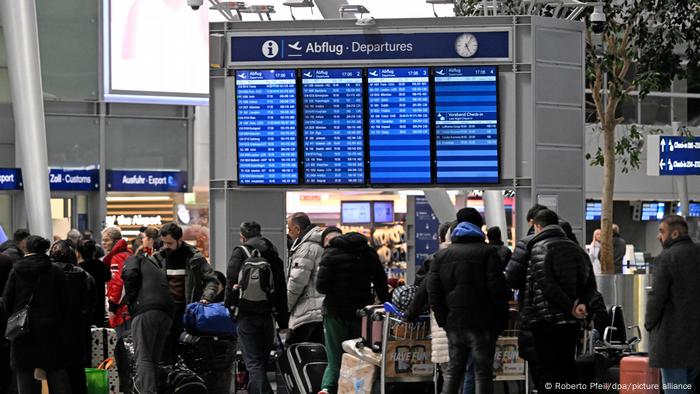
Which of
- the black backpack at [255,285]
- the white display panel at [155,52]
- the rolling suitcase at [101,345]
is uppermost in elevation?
the white display panel at [155,52]

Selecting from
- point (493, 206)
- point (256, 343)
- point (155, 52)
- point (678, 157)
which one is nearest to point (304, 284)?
point (256, 343)

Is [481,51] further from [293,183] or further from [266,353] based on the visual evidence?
[266,353]

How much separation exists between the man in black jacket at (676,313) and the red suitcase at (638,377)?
0.84 meters

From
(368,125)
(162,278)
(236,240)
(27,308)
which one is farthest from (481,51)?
(27,308)

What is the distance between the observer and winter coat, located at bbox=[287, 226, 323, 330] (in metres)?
12.5

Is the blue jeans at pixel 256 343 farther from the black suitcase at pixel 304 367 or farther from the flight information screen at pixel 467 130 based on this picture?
the flight information screen at pixel 467 130

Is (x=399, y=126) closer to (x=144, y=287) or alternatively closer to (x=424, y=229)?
(x=144, y=287)

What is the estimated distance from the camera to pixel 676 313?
932 cm

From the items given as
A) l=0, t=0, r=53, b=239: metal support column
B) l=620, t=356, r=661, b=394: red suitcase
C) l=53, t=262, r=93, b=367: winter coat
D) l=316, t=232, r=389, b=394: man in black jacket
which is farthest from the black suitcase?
l=0, t=0, r=53, b=239: metal support column

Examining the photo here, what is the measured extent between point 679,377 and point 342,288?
10.9 feet

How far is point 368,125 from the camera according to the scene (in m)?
14.4

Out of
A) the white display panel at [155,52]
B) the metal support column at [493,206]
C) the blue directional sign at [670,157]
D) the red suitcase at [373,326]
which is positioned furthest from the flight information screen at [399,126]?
the white display panel at [155,52]

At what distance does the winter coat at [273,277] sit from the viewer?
12156mm

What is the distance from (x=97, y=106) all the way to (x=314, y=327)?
17.8m
